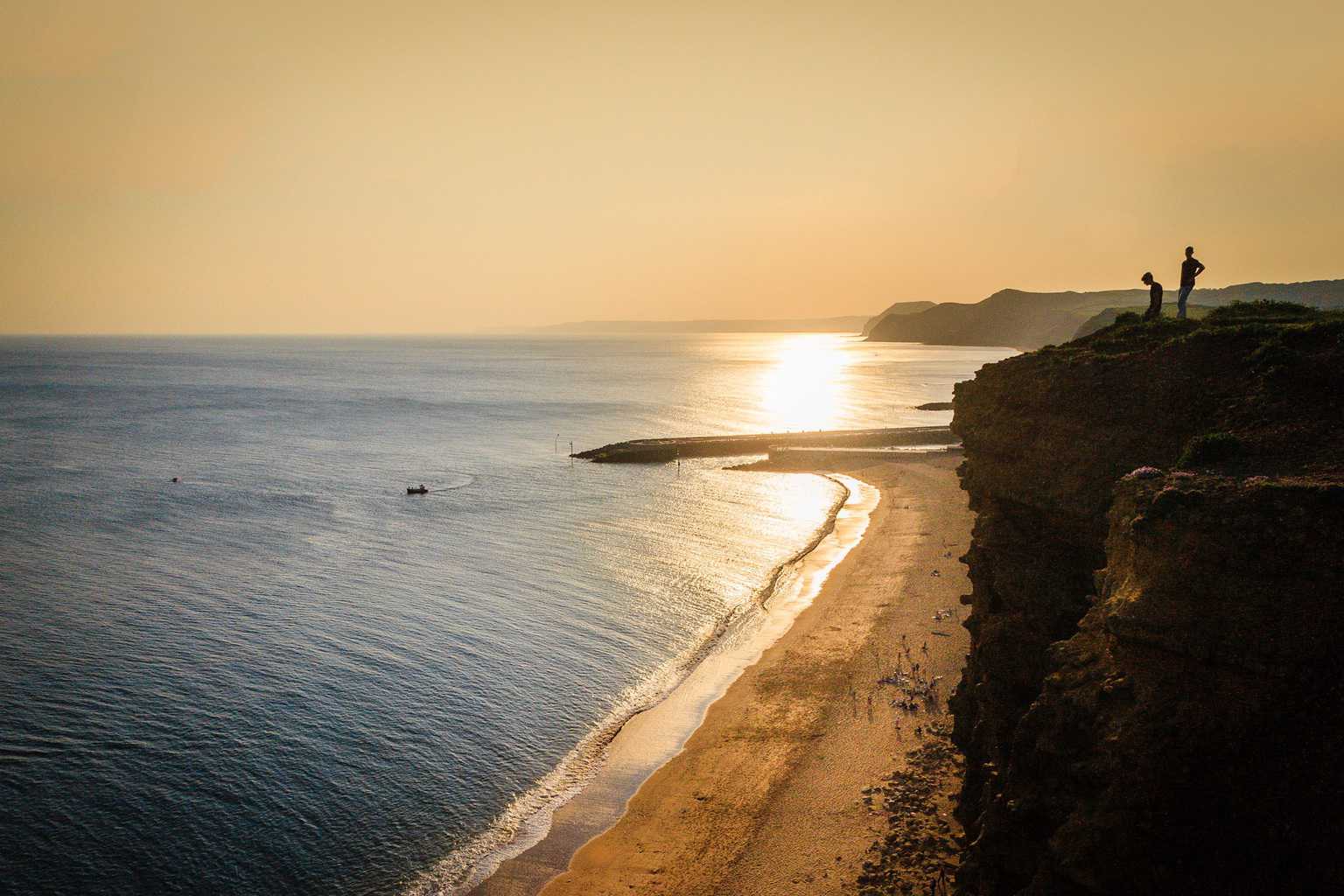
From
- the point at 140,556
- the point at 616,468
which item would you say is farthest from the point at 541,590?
the point at 616,468

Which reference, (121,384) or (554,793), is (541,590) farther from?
(121,384)

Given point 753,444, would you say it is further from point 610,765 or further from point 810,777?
point 810,777

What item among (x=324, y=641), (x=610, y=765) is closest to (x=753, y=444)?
(x=324, y=641)

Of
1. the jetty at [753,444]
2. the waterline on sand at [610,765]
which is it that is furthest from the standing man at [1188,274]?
the jetty at [753,444]

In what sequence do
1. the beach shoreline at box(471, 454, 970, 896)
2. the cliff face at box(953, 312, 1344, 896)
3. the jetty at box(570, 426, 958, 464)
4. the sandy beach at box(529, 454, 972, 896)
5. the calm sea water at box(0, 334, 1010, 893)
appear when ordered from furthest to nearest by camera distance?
the jetty at box(570, 426, 958, 464) < the calm sea water at box(0, 334, 1010, 893) < the beach shoreline at box(471, 454, 970, 896) < the sandy beach at box(529, 454, 972, 896) < the cliff face at box(953, 312, 1344, 896)

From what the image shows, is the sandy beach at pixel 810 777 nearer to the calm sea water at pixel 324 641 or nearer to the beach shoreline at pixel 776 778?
the beach shoreline at pixel 776 778

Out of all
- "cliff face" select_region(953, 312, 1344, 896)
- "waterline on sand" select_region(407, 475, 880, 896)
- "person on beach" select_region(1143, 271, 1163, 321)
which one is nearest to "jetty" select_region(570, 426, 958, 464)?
"waterline on sand" select_region(407, 475, 880, 896)

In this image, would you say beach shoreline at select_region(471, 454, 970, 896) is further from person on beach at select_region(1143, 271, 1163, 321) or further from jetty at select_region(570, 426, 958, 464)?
jetty at select_region(570, 426, 958, 464)
